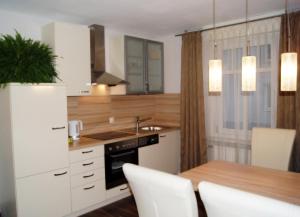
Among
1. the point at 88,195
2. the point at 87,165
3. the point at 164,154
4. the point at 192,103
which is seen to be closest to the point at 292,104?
the point at 192,103

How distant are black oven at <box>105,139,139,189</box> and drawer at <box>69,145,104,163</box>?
0.33ft

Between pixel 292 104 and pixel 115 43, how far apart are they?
8.25ft

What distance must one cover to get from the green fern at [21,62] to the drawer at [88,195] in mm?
1312

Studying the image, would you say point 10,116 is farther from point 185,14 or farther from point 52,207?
point 185,14

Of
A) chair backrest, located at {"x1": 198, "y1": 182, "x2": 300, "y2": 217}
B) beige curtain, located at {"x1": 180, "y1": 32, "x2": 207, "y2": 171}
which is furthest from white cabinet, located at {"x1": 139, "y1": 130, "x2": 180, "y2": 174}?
chair backrest, located at {"x1": 198, "y1": 182, "x2": 300, "y2": 217}

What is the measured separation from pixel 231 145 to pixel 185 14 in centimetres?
193

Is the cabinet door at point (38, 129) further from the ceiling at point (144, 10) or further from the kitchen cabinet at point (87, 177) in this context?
the ceiling at point (144, 10)

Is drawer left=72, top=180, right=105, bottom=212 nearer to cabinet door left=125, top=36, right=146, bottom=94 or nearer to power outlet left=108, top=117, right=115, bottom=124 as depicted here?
power outlet left=108, top=117, right=115, bottom=124

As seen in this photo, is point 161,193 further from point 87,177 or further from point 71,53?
point 71,53

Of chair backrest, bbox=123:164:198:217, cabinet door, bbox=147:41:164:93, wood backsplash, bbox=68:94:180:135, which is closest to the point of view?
chair backrest, bbox=123:164:198:217

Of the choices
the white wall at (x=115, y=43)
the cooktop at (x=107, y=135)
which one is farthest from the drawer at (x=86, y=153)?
the white wall at (x=115, y=43)

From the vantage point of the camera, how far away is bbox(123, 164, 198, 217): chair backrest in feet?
4.50

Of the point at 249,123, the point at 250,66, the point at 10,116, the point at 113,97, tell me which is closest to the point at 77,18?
the point at 113,97

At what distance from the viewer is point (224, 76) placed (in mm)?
3588
